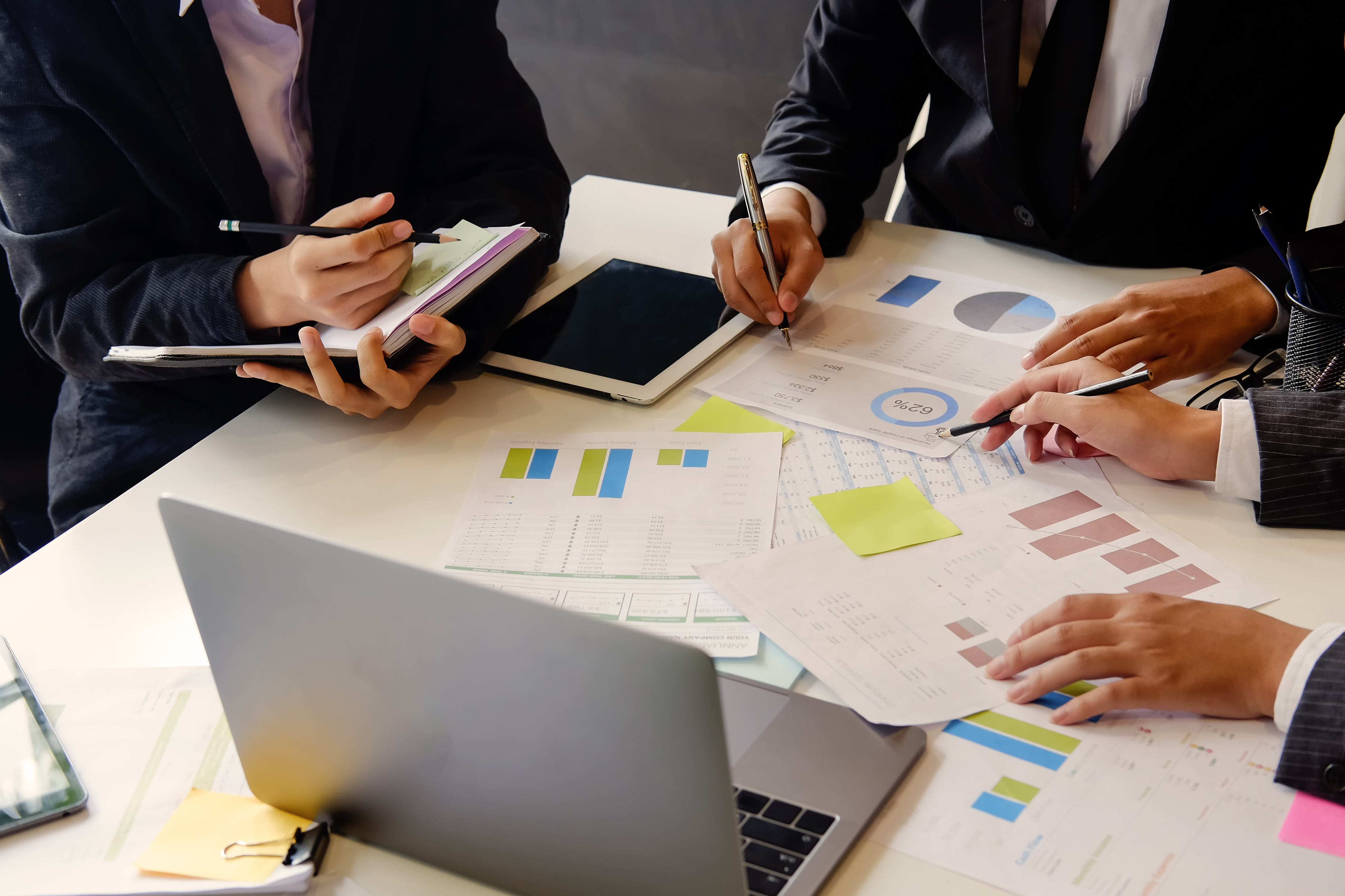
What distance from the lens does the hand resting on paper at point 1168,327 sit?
1003 mm

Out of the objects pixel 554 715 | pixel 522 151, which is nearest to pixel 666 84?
pixel 522 151

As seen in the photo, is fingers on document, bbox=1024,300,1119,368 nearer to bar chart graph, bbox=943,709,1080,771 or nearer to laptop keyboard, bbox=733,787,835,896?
bar chart graph, bbox=943,709,1080,771

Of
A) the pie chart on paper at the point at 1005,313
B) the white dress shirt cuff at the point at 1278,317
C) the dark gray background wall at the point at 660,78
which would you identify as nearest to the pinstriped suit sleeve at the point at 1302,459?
the white dress shirt cuff at the point at 1278,317

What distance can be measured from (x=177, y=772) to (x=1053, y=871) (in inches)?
22.9

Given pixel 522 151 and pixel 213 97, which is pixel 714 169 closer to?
pixel 522 151

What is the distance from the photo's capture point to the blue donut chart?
994 millimetres

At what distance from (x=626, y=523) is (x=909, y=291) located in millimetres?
574

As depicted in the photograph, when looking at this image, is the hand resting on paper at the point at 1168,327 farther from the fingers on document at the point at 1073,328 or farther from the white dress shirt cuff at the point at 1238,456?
the white dress shirt cuff at the point at 1238,456

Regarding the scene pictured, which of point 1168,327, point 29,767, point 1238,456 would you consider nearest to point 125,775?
point 29,767

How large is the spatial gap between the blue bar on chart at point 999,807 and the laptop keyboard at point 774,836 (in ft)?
0.32

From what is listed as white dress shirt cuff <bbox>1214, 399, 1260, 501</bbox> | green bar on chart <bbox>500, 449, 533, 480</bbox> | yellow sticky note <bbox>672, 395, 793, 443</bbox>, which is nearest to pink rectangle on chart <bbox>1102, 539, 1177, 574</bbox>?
white dress shirt cuff <bbox>1214, 399, 1260, 501</bbox>

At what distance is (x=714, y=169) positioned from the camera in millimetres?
2760

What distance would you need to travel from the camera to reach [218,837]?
62cm

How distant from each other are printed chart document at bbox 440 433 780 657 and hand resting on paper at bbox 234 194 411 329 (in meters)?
0.20
